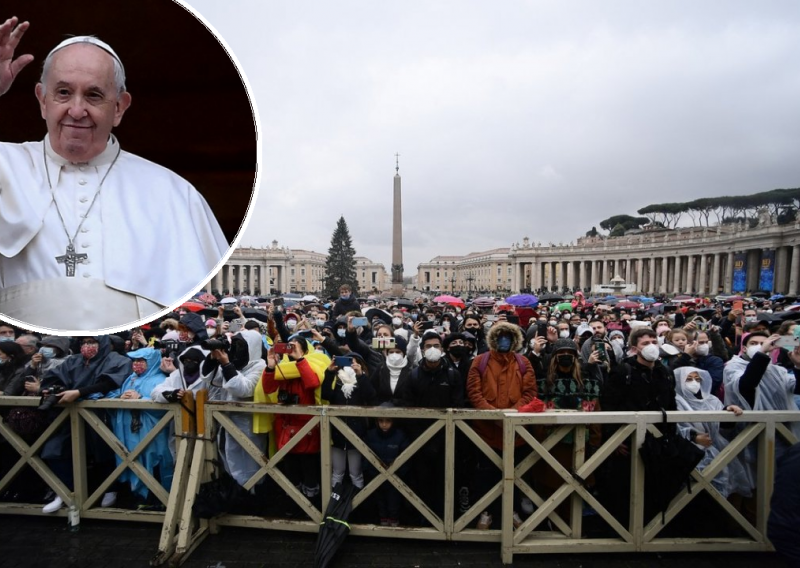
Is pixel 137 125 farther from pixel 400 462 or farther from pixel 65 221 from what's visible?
pixel 400 462

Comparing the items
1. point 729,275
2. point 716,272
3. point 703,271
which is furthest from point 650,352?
point 703,271

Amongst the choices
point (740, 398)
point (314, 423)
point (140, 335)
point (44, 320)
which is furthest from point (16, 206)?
point (140, 335)

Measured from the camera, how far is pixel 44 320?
136 cm

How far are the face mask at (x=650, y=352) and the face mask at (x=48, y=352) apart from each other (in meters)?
5.94

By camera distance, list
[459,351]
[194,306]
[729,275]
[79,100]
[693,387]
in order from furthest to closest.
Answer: [729,275]
[194,306]
[459,351]
[693,387]
[79,100]

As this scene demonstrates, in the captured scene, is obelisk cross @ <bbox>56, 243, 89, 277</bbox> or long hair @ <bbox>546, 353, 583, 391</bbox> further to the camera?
long hair @ <bbox>546, 353, 583, 391</bbox>

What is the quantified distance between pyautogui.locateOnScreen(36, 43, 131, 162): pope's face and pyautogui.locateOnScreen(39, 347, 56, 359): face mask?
4.39m

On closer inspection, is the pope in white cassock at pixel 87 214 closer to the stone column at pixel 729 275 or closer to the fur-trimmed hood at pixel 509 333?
the fur-trimmed hood at pixel 509 333

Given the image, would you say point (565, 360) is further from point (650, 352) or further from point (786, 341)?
point (786, 341)

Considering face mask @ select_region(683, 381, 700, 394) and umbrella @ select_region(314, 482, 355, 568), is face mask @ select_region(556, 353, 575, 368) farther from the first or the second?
umbrella @ select_region(314, 482, 355, 568)

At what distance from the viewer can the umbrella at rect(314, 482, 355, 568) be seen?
3.46 meters

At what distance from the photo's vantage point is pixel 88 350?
4.29m

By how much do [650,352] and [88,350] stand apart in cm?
534

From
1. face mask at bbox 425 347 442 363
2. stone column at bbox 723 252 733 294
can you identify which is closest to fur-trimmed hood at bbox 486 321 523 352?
face mask at bbox 425 347 442 363
